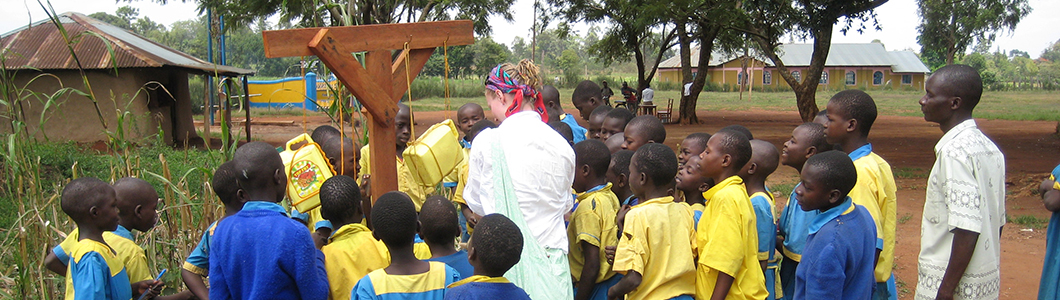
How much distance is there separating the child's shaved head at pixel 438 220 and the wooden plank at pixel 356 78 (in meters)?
0.65

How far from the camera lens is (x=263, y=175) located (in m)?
2.40

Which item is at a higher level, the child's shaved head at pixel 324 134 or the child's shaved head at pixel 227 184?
the child's shaved head at pixel 324 134

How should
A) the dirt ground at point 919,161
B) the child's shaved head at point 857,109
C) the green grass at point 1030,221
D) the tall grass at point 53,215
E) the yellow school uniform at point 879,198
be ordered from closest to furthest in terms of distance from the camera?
the yellow school uniform at point 879,198, the child's shaved head at point 857,109, the tall grass at point 53,215, the dirt ground at point 919,161, the green grass at point 1030,221

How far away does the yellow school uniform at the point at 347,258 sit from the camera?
2.62 metres

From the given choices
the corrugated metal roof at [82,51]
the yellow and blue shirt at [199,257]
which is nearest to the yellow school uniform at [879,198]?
the yellow and blue shirt at [199,257]

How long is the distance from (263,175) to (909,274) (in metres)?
4.73

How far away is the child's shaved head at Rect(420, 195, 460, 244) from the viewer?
7.89 feet

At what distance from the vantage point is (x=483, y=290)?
6.90 feet

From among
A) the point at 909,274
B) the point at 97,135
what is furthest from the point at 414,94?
the point at 909,274

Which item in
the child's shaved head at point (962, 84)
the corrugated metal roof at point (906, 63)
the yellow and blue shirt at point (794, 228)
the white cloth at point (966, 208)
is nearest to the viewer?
the white cloth at point (966, 208)

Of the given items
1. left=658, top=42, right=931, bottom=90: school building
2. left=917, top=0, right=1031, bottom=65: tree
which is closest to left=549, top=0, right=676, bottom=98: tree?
left=917, top=0, right=1031, bottom=65: tree

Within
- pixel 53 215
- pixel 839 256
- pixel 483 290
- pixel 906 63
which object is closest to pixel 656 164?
pixel 839 256

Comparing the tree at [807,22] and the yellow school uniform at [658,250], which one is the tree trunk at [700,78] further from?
the yellow school uniform at [658,250]

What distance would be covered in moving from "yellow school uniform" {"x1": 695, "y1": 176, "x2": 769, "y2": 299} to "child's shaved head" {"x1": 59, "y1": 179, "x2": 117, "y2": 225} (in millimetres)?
2262
